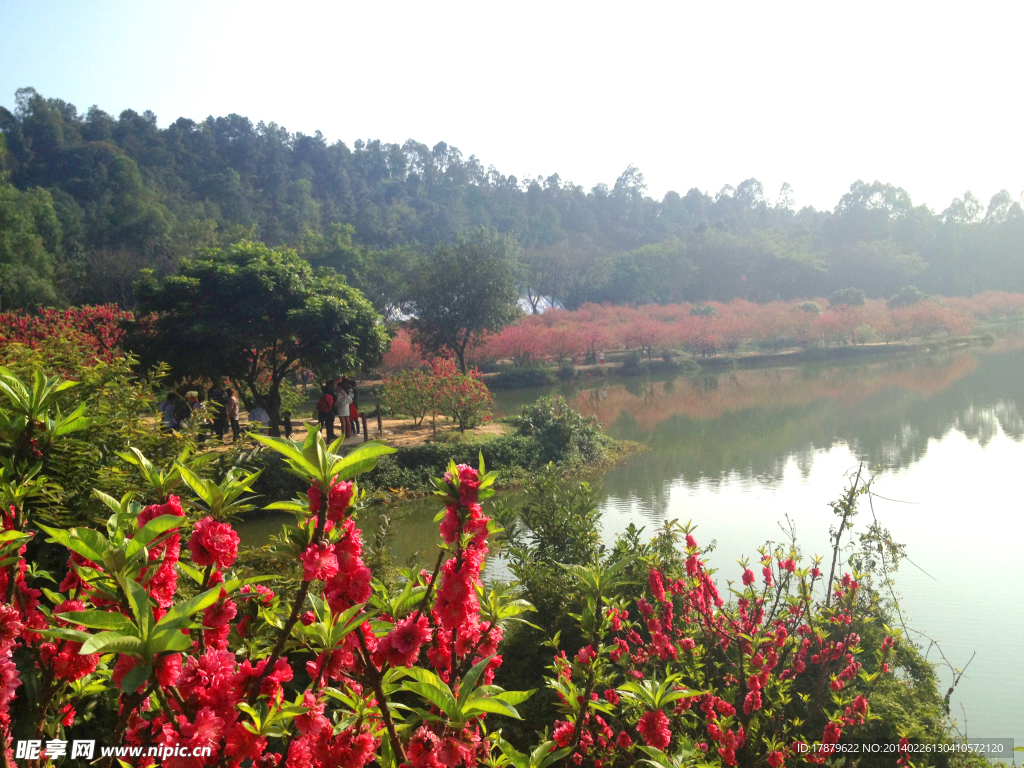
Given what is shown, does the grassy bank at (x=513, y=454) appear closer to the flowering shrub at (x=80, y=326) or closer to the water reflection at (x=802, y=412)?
the water reflection at (x=802, y=412)

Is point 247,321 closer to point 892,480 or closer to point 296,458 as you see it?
point 892,480

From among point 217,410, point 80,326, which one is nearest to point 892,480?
point 217,410

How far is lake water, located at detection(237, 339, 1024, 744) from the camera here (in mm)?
5176

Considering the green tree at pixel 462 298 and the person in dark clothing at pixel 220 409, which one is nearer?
the person in dark clothing at pixel 220 409

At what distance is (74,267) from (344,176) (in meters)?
39.7

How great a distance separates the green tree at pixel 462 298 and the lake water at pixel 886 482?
4541mm

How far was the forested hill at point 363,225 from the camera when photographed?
32.3 metres

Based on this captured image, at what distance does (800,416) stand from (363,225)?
1691 inches

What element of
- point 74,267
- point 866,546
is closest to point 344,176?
point 74,267

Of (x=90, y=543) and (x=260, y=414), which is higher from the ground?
(x=90, y=543)

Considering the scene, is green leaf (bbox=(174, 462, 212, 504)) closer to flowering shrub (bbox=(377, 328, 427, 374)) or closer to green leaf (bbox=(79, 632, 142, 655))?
green leaf (bbox=(79, 632, 142, 655))

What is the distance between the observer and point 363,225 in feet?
174

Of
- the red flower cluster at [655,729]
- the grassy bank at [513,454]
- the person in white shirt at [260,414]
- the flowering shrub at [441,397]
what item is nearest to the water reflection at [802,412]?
the grassy bank at [513,454]

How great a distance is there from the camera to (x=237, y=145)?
60.0 meters
